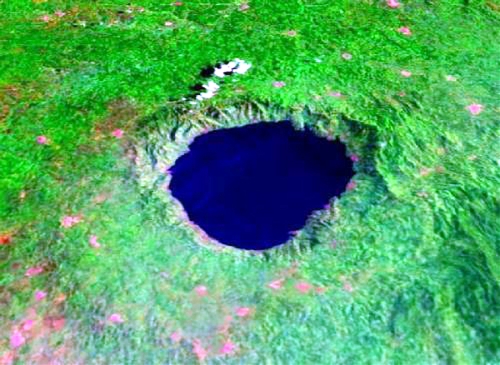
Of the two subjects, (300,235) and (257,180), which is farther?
(257,180)

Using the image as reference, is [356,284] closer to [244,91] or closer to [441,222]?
[441,222]

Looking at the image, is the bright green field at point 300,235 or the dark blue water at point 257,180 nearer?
the bright green field at point 300,235

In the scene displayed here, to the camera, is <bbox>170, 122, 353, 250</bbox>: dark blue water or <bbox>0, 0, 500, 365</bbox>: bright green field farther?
<bbox>170, 122, 353, 250</bbox>: dark blue water

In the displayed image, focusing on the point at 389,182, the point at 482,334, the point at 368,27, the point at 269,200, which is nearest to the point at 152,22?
the point at 368,27
